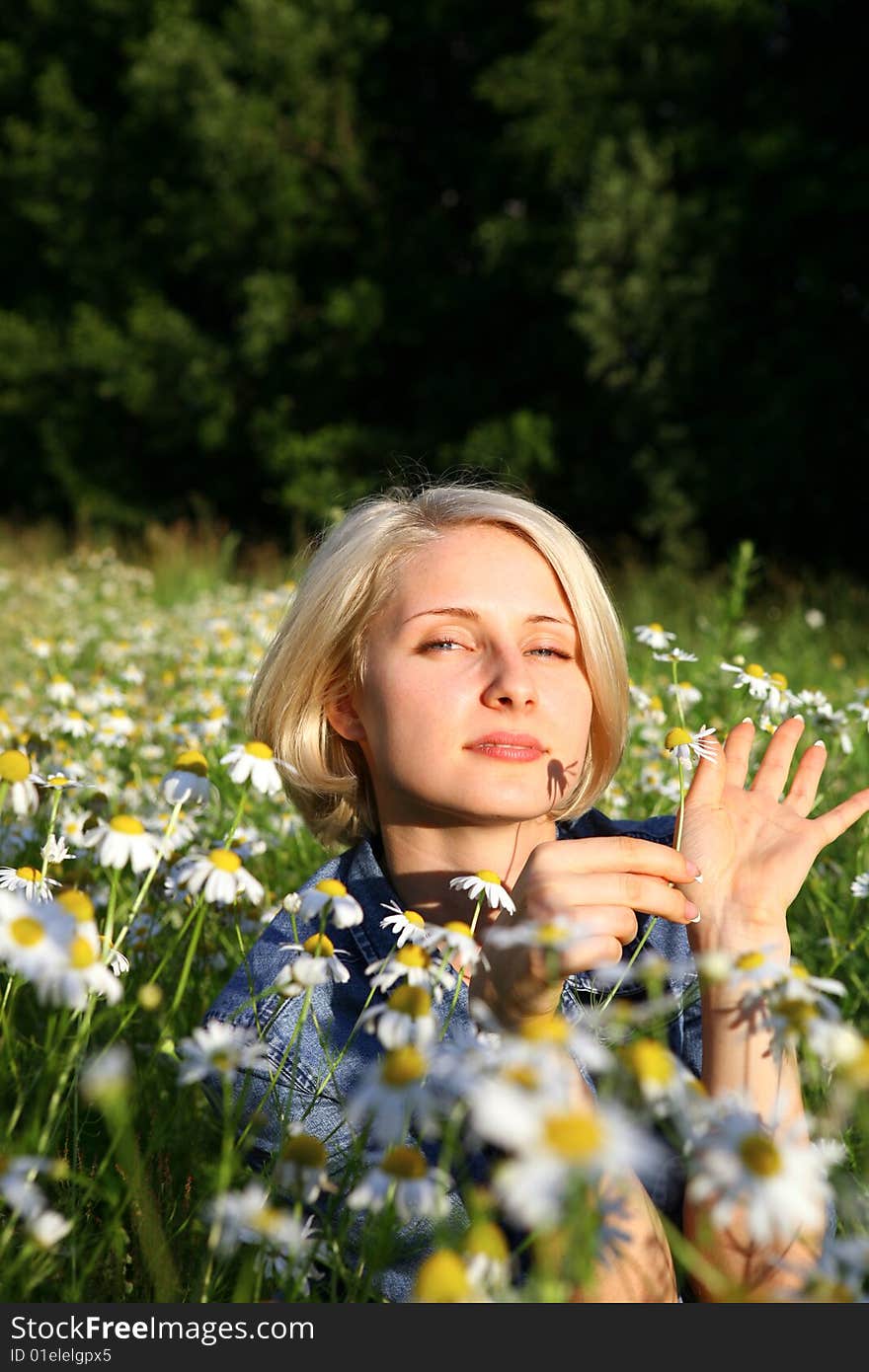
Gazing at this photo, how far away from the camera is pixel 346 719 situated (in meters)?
2.02

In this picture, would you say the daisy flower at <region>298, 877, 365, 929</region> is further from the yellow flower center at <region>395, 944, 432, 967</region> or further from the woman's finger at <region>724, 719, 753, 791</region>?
the woman's finger at <region>724, 719, 753, 791</region>

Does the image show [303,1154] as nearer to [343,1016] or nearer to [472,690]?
[343,1016]

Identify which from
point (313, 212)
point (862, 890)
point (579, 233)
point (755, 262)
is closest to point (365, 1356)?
point (862, 890)

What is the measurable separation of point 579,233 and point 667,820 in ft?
32.3

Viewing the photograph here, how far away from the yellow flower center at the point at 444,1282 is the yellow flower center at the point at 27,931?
1.28ft

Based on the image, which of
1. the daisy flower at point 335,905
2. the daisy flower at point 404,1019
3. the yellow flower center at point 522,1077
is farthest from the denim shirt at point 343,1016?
Answer: the yellow flower center at point 522,1077

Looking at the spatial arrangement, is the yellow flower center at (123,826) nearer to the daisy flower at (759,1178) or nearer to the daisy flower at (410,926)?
the daisy flower at (410,926)

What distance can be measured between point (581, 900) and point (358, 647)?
A: 798 mm

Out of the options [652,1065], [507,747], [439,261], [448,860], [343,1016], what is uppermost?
[439,261]

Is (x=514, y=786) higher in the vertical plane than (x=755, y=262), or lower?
lower

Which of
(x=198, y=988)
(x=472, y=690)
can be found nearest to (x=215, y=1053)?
(x=472, y=690)

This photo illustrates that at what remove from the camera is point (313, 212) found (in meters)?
14.5

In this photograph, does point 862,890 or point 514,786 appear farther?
point 862,890

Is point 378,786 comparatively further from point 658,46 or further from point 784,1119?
point 658,46
